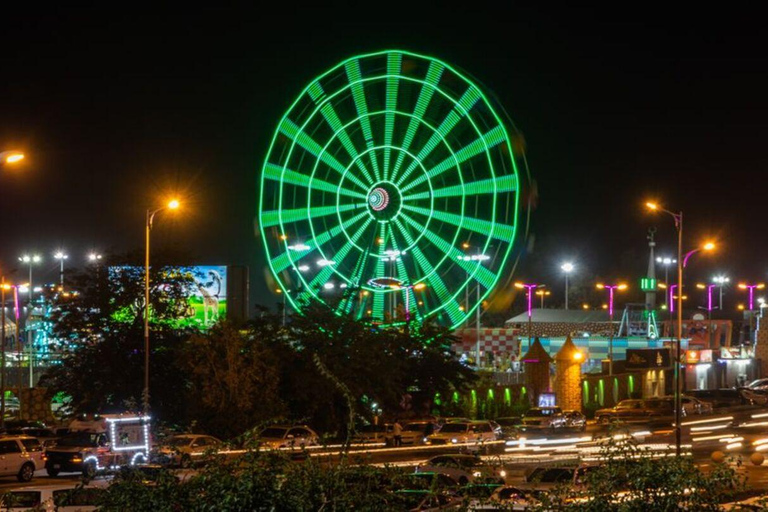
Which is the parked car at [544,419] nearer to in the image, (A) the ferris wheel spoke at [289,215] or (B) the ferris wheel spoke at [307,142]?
(A) the ferris wheel spoke at [289,215]

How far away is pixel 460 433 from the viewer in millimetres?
37312

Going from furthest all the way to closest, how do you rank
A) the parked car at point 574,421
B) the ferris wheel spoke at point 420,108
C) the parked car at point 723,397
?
the parked car at point 723,397
the parked car at point 574,421
the ferris wheel spoke at point 420,108

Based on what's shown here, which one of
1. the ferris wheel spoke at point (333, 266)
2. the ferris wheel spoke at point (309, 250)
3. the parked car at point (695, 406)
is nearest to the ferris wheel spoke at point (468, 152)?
the ferris wheel spoke at point (333, 266)

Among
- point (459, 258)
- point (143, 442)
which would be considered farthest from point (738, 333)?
point (143, 442)

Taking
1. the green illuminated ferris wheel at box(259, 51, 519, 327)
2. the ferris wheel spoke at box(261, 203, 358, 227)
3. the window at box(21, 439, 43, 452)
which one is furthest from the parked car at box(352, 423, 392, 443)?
the window at box(21, 439, 43, 452)

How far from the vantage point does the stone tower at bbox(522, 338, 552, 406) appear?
53531 millimetres

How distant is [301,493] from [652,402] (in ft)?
140

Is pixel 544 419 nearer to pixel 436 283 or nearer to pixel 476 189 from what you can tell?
pixel 436 283

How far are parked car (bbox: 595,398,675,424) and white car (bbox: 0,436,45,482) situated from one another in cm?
2395

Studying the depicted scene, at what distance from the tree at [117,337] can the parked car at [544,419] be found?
13.4m

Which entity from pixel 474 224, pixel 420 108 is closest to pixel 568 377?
pixel 474 224

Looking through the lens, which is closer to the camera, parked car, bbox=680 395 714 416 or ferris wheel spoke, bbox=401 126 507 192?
ferris wheel spoke, bbox=401 126 507 192

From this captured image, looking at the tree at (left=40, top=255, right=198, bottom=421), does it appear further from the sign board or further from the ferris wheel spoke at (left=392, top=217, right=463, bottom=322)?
the sign board

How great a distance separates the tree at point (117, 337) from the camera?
1591 inches
